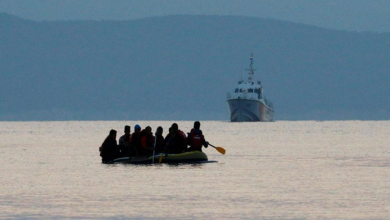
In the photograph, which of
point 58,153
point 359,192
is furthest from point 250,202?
point 58,153

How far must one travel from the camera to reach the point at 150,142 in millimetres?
47219

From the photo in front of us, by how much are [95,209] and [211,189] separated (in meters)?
7.07

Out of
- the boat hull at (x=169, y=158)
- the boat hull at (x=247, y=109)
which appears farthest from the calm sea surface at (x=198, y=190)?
the boat hull at (x=247, y=109)

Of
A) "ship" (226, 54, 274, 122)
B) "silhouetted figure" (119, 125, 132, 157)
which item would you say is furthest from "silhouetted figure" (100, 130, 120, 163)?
"ship" (226, 54, 274, 122)

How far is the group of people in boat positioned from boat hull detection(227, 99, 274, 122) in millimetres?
136818

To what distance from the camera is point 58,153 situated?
209ft

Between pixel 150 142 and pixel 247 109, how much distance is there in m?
141

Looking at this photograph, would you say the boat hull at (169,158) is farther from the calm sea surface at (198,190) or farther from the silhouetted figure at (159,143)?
the calm sea surface at (198,190)

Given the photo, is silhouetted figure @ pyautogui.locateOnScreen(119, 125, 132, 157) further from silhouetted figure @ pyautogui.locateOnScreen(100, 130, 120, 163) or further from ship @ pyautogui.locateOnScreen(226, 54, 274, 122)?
ship @ pyautogui.locateOnScreen(226, 54, 274, 122)

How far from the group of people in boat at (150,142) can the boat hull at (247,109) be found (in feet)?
449

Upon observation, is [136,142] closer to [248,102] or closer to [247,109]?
[248,102]

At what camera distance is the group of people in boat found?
153ft

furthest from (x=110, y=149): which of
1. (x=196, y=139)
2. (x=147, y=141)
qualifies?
(x=196, y=139)

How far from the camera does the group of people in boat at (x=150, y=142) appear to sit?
153ft
